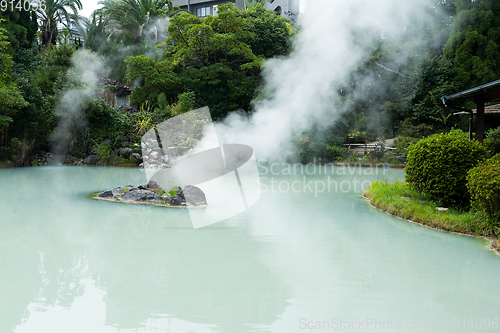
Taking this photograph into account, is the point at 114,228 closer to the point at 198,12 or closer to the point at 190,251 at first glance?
the point at 190,251

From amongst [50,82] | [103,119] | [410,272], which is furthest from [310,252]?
[50,82]

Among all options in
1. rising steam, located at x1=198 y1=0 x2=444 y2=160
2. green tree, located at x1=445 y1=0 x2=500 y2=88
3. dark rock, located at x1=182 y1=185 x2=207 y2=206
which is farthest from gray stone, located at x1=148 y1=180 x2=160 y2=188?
green tree, located at x1=445 y1=0 x2=500 y2=88

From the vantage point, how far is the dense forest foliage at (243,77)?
61.3 ft

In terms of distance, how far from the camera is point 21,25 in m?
21.1

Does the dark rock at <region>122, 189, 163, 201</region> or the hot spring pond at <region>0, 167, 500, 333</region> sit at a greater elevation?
the hot spring pond at <region>0, 167, 500, 333</region>

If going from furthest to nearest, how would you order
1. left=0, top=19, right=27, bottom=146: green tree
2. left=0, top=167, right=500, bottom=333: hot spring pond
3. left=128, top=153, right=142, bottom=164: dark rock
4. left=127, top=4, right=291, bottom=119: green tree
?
left=127, top=4, right=291, bottom=119: green tree
left=128, top=153, right=142, bottom=164: dark rock
left=0, top=19, right=27, bottom=146: green tree
left=0, top=167, right=500, bottom=333: hot spring pond

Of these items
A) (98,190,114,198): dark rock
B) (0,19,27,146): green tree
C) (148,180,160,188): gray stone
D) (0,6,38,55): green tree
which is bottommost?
(98,190,114,198): dark rock

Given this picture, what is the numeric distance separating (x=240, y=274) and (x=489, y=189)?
3675 millimetres

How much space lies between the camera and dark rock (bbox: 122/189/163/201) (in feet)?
28.3

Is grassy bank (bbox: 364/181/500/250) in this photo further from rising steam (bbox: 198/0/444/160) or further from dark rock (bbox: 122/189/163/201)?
rising steam (bbox: 198/0/444/160)

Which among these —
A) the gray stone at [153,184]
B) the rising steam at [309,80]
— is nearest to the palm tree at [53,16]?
the rising steam at [309,80]

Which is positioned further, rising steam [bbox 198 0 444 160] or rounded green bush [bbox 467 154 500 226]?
rising steam [bbox 198 0 444 160]

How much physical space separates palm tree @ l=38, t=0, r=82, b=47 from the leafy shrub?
28560 mm

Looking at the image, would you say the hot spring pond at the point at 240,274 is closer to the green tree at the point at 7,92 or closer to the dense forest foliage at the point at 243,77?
the green tree at the point at 7,92
